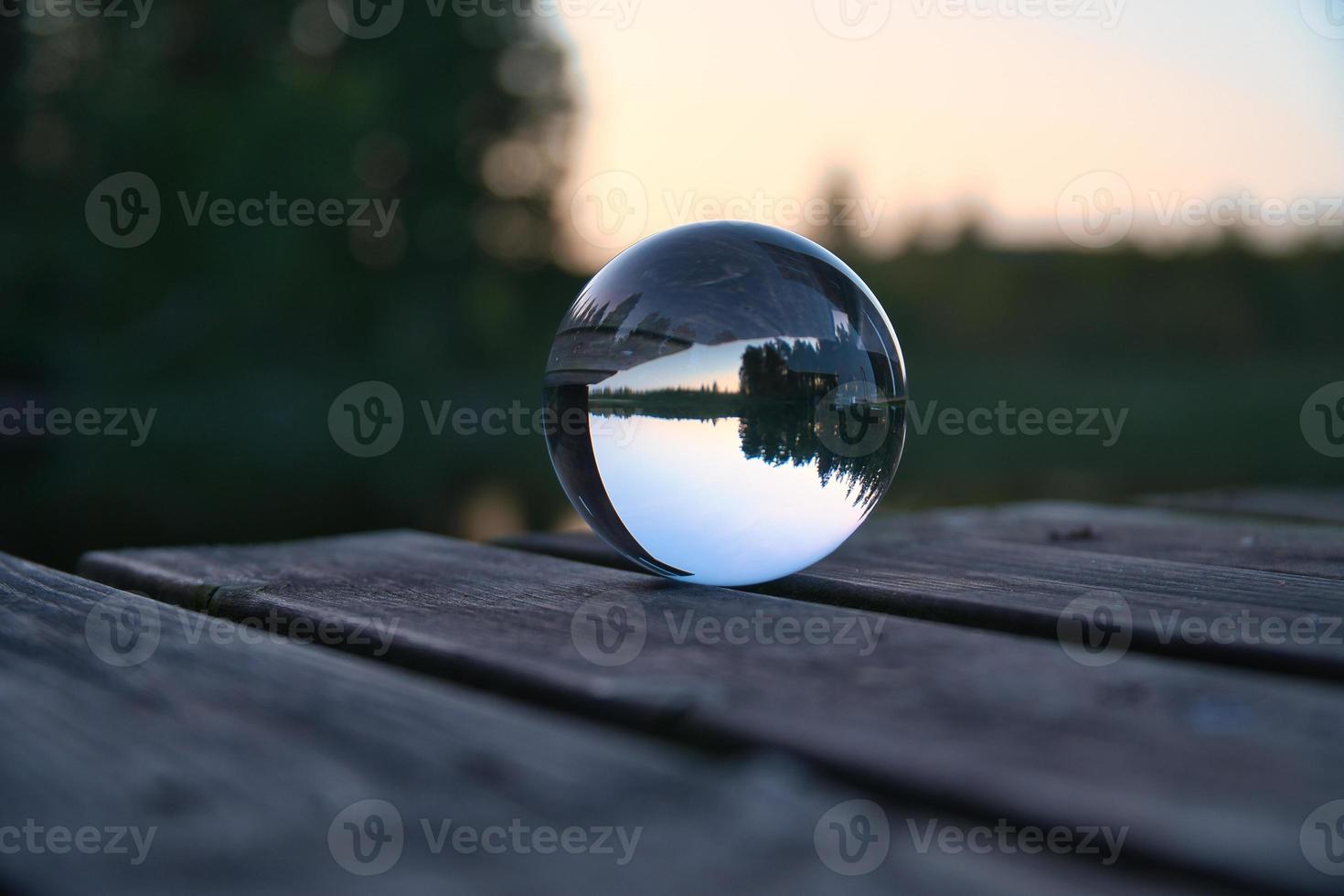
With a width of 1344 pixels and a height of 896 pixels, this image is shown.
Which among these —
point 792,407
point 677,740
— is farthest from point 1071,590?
point 677,740

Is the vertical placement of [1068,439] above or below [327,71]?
below

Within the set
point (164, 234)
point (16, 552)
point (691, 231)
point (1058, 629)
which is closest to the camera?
point (1058, 629)

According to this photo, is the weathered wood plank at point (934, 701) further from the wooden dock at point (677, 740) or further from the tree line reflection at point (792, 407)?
the tree line reflection at point (792, 407)

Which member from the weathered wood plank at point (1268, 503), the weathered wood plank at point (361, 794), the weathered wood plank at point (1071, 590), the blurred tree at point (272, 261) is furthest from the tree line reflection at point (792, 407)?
the blurred tree at point (272, 261)

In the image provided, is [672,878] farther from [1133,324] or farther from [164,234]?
[1133,324]

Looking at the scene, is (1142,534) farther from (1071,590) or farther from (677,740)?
(677,740)

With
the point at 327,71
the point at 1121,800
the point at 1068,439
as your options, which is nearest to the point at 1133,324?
the point at 1068,439
